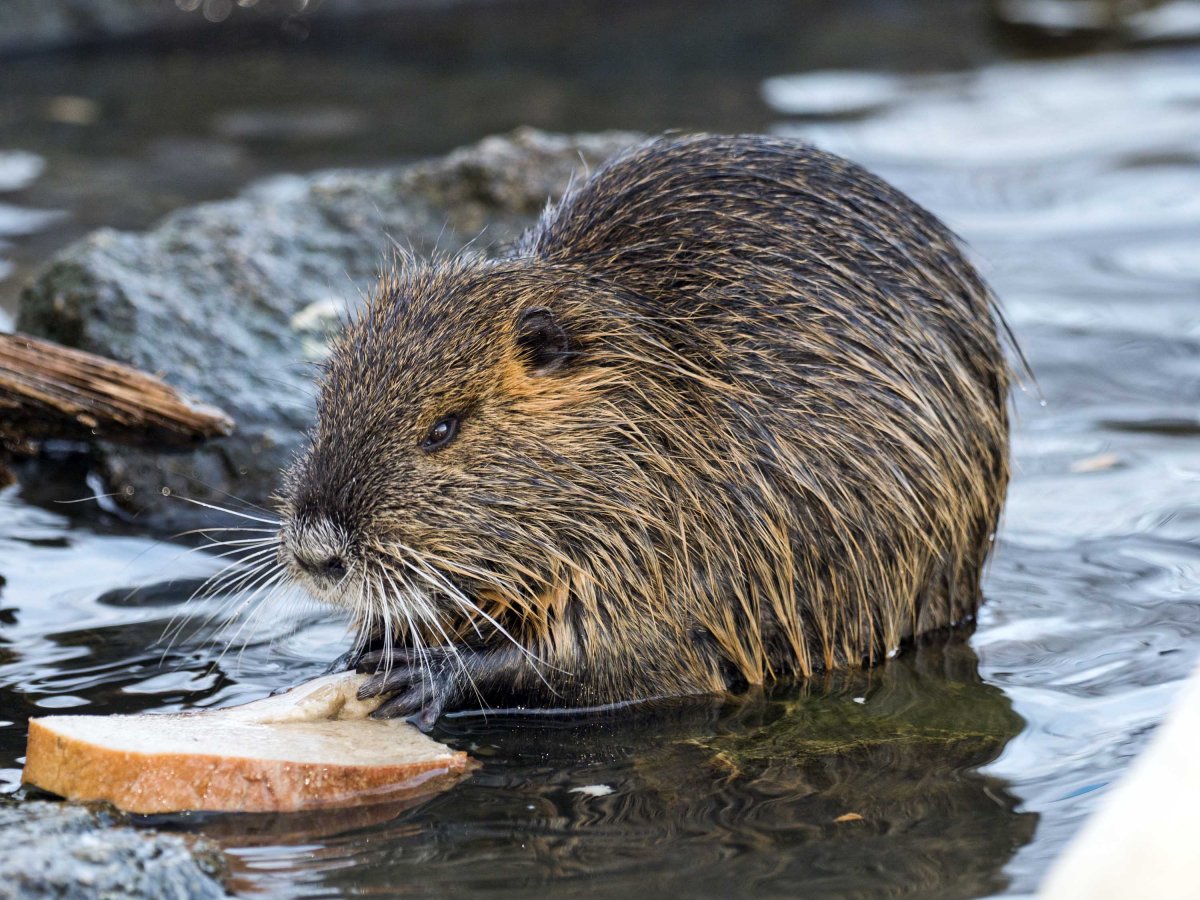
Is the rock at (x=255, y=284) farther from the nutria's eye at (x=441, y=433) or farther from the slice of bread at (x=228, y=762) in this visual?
the slice of bread at (x=228, y=762)

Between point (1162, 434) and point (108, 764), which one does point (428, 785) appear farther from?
point (1162, 434)

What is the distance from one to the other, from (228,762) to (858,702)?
4.87 ft

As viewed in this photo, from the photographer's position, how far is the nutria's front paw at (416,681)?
148 inches

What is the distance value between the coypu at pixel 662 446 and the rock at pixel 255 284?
77cm

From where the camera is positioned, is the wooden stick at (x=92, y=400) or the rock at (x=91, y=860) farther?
the wooden stick at (x=92, y=400)

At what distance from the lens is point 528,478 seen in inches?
148

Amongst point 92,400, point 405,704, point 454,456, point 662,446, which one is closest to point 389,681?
point 405,704

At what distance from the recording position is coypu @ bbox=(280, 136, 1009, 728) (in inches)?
146

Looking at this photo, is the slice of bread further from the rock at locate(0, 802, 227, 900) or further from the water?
the rock at locate(0, 802, 227, 900)

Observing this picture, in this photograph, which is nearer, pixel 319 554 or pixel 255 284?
pixel 319 554

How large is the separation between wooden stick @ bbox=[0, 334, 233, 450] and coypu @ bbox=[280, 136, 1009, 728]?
1.06 m

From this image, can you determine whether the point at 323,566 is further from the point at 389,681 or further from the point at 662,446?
the point at 662,446

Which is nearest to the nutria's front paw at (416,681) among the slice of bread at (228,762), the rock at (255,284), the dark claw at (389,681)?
the dark claw at (389,681)

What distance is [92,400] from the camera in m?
4.82
